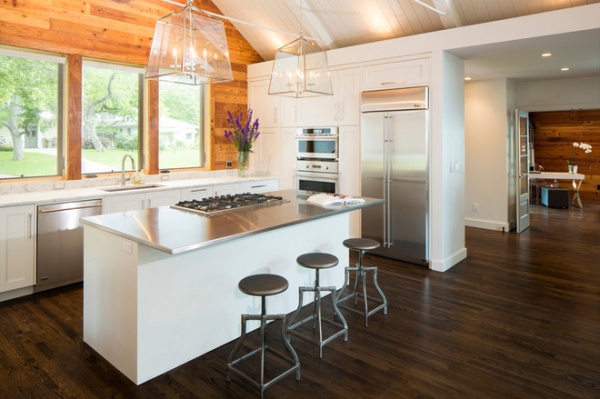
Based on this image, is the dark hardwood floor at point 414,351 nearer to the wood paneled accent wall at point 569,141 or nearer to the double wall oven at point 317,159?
the double wall oven at point 317,159

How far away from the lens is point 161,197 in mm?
4738

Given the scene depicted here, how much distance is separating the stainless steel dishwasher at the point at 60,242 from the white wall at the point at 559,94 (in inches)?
278

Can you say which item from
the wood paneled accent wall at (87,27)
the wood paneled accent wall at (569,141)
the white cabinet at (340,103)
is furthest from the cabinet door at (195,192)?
the wood paneled accent wall at (569,141)

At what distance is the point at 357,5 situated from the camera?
4914mm

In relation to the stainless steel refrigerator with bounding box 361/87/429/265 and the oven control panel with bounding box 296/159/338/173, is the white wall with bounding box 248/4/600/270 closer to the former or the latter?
the stainless steel refrigerator with bounding box 361/87/429/265

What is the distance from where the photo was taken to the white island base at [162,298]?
7.86 feet

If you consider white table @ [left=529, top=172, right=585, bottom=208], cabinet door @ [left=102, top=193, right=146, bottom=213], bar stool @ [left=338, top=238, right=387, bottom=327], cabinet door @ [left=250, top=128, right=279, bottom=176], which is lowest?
bar stool @ [left=338, top=238, right=387, bottom=327]

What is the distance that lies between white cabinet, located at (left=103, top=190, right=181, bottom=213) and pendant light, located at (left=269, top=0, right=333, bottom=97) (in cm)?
206

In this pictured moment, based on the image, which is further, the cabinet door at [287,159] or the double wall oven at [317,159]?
the cabinet door at [287,159]

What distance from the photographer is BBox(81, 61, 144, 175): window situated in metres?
4.81

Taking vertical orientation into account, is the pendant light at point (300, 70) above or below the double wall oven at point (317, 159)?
above

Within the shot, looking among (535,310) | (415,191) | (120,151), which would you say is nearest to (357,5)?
(415,191)

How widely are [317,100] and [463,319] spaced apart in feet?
11.6

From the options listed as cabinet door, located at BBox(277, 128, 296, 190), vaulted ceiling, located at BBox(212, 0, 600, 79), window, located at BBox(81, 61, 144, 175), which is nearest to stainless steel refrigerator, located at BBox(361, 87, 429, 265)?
vaulted ceiling, located at BBox(212, 0, 600, 79)
